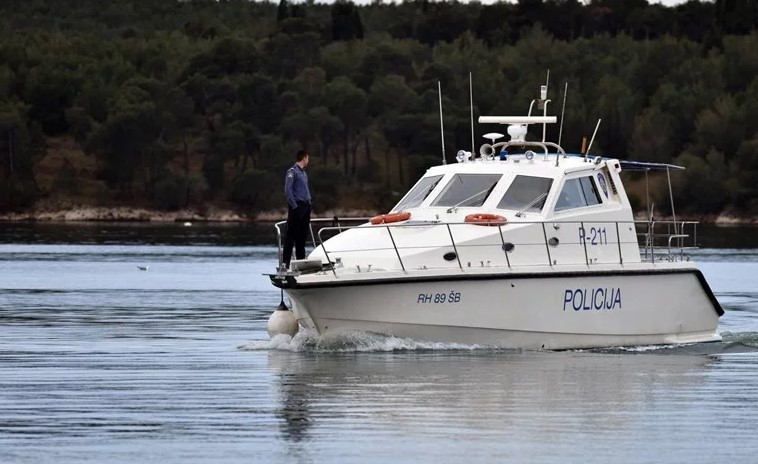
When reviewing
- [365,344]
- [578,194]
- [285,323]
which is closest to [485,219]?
[578,194]

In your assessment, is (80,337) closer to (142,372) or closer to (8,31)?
(142,372)

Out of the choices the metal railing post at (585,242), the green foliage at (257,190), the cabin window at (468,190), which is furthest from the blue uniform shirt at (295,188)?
the green foliage at (257,190)

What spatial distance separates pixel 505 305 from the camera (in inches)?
827

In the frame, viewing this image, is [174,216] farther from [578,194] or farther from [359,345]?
[359,345]

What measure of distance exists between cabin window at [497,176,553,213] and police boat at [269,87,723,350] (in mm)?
13

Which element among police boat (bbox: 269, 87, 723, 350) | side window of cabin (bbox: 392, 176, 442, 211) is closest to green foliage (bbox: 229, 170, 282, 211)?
police boat (bbox: 269, 87, 723, 350)

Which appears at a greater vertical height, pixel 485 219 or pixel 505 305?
pixel 485 219

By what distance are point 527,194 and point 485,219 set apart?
3.02ft

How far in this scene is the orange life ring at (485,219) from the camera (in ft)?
70.0

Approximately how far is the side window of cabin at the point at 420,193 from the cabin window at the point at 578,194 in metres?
1.68

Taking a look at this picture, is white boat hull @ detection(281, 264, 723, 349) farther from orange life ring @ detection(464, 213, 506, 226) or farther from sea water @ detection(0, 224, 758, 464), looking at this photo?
orange life ring @ detection(464, 213, 506, 226)

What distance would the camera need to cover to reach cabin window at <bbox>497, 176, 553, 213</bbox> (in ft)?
72.3

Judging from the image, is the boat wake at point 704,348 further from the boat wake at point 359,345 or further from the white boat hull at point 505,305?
the white boat hull at point 505,305

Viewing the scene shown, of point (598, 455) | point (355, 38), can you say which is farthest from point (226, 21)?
point (598, 455)
